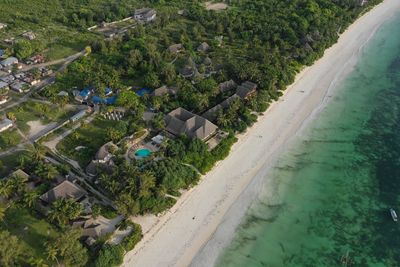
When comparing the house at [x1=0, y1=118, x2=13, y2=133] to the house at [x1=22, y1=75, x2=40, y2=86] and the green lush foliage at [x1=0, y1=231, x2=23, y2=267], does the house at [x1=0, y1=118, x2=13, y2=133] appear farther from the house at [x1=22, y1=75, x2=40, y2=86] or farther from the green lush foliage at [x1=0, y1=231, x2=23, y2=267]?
the green lush foliage at [x1=0, y1=231, x2=23, y2=267]

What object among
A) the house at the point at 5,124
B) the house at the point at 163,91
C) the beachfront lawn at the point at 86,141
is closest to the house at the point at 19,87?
the house at the point at 5,124

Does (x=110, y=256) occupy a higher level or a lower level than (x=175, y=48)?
lower

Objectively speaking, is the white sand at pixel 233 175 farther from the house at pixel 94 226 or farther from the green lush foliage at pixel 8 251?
the green lush foliage at pixel 8 251

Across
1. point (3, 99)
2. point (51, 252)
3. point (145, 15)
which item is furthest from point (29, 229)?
point (145, 15)

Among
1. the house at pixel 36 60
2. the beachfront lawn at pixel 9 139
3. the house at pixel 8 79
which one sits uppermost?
the house at pixel 36 60

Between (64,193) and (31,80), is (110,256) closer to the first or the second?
(64,193)

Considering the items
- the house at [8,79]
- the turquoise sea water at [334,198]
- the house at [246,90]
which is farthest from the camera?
the house at [8,79]
